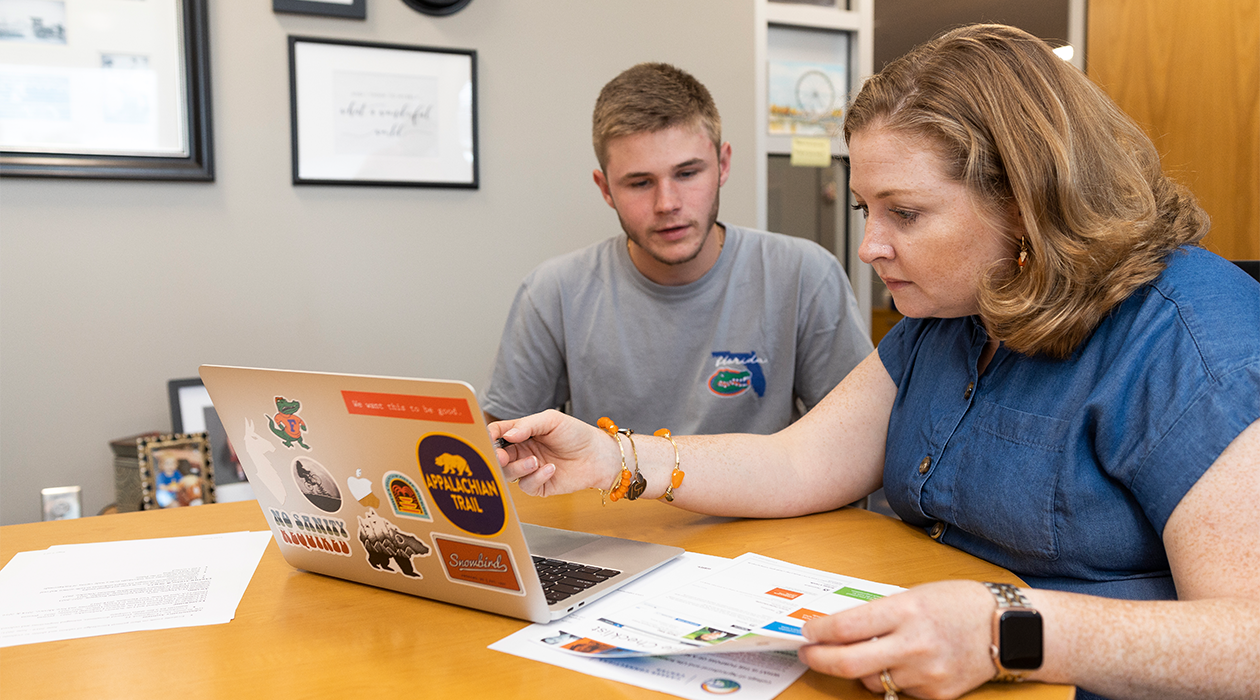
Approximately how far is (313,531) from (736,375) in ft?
3.56

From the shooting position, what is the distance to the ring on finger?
69 cm

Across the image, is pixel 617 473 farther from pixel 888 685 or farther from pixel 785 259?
pixel 785 259

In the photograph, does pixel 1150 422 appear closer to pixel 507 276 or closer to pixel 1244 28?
pixel 507 276

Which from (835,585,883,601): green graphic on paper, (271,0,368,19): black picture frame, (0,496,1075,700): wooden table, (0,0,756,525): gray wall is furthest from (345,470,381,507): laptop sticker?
(271,0,368,19): black picture frame

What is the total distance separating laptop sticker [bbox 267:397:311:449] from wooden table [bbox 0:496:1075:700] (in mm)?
168

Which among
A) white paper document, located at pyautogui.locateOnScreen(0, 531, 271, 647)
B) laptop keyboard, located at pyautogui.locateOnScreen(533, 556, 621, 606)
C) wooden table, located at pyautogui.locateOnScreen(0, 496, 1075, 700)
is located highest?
laptop keyboard, located at pyautogui.locateOnScreen(533, 556, 621, 606)

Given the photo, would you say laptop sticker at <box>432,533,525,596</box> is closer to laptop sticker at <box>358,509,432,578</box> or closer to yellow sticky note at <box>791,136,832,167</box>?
laptop sticker at <box>358,509,432,578</box>

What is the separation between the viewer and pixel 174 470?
1.83 meters

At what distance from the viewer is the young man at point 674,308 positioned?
1824 millimetres

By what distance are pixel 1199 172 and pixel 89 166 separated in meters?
2.74

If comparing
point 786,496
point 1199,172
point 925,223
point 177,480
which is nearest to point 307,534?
point 786,496

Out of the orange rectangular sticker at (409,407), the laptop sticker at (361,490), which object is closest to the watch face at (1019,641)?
the orange rectangular sticker at (409,407)

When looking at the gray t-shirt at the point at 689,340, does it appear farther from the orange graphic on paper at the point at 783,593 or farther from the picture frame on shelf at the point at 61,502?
the orange graphic on paper at the point at 783,593

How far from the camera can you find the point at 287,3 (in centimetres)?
203
